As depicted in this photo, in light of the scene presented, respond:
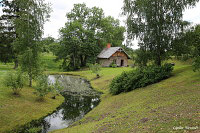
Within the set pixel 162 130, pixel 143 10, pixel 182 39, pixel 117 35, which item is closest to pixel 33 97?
pixel 162 130

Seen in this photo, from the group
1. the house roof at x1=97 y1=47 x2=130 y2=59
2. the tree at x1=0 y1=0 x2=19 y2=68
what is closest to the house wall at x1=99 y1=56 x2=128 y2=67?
the house roof at x1=97 y1=47 x2=130 y2=59

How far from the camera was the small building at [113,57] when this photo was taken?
5088 centimetres

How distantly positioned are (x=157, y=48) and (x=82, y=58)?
123 ft

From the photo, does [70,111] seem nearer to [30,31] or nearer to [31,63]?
[31,63]

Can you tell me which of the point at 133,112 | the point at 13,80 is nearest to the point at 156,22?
the point at 133,112

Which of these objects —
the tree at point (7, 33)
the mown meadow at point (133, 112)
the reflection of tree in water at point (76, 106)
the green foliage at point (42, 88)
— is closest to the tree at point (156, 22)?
the mown meadow at point (133, 112)

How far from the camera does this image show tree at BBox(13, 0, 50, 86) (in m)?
19.4

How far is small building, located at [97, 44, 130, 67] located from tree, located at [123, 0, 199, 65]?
29515 mm

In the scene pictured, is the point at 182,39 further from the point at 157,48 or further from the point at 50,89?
the point at 50,89

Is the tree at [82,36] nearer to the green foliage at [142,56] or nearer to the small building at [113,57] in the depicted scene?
the small building at [113,57]

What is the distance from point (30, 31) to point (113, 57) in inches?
1355

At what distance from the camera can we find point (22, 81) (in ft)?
55.3

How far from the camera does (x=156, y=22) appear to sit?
18734mm

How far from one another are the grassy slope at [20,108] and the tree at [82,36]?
3182 cm
